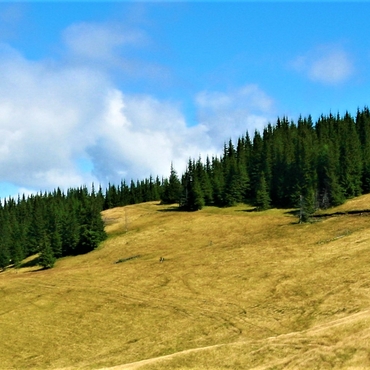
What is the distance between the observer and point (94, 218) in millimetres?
129750

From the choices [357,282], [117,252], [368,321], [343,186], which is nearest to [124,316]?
[357,282]

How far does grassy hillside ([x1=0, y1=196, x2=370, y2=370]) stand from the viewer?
38062 millimetres

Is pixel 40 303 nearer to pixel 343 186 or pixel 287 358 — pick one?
pixel 287 358

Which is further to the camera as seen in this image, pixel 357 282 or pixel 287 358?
pixel 357 282

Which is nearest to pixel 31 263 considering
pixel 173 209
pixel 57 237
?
pixel 57 237

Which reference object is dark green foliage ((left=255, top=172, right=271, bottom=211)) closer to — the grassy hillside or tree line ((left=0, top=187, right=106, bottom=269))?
the grassy hillside

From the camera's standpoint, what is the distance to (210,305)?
60781 millimetres

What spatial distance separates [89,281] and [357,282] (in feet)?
150

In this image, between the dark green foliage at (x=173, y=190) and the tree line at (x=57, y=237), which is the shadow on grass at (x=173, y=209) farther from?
the tree line at (x=57, y=237)

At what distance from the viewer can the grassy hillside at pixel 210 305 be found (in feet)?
125

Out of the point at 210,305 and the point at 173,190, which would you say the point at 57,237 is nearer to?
the point at 173,190

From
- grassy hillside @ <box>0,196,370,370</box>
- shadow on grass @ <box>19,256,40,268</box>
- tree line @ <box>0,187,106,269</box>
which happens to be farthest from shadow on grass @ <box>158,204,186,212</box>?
grassy hillside @ <box>0,196,370,370</box>

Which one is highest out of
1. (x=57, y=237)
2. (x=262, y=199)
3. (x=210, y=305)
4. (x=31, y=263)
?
(x=262, y=199)

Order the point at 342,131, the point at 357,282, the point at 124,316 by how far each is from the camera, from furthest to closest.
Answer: the point at 342,131 → the point at 124,316 → the point at 357,282
